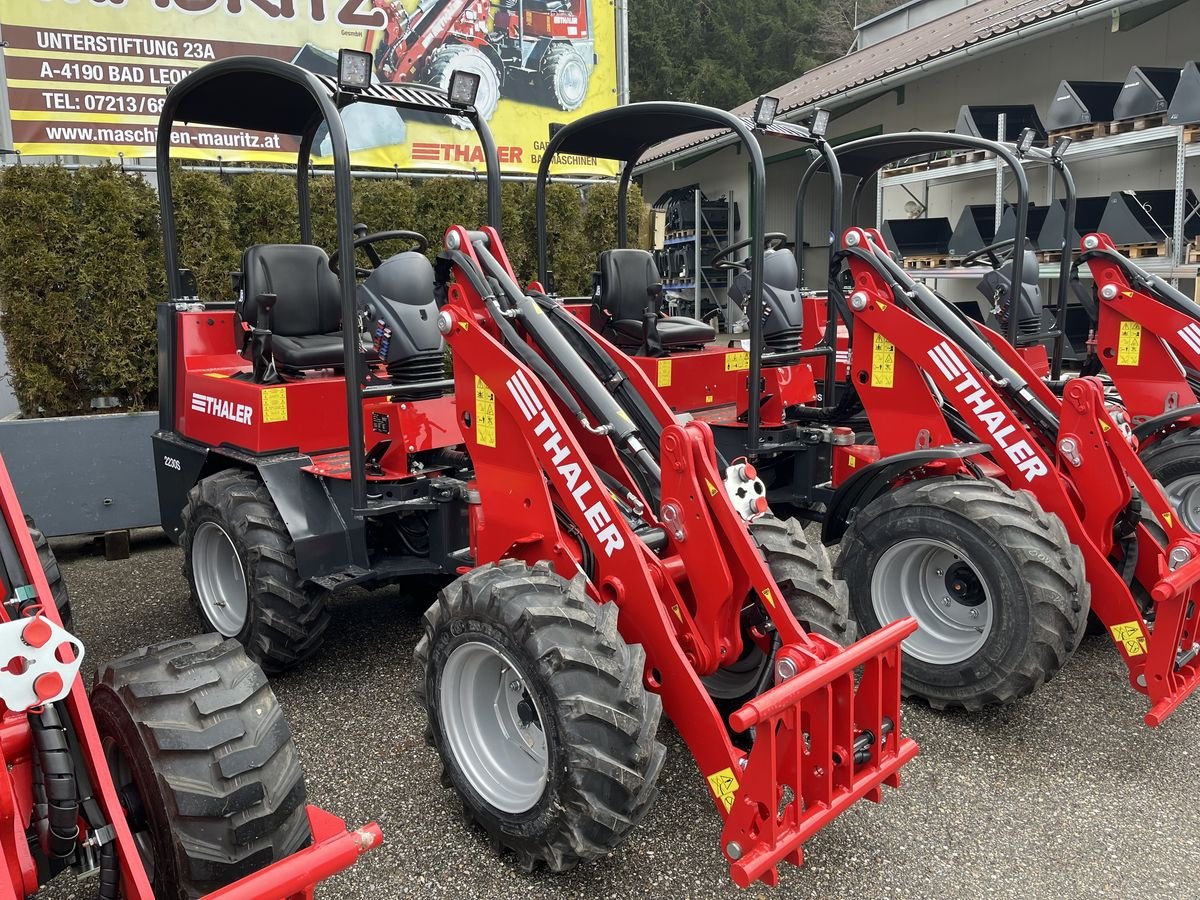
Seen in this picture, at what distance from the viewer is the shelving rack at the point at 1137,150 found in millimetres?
9062

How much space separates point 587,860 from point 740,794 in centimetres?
53

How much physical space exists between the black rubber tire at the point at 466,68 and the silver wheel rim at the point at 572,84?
65 centimetres

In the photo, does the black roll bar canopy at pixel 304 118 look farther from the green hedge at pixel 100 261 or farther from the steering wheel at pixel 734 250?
the green hedge at pixel 100 261

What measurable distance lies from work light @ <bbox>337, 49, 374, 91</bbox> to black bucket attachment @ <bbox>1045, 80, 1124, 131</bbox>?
9.33 m

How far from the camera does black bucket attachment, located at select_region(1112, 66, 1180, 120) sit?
9680 mm

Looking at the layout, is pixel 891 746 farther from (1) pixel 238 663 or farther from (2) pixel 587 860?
(1) pixel 238 663

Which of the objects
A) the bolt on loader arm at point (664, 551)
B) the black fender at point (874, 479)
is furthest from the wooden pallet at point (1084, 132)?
the bolt on loader arm at point (664, 551)

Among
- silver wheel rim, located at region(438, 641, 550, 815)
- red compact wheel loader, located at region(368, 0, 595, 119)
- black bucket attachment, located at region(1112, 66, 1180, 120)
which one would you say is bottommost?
silver wheel rim, located at region(438, 641, 550, 815)

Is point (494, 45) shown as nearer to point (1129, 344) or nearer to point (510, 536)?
point (1129, 344)

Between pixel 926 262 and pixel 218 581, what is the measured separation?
9.73 m

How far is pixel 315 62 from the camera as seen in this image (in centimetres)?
846

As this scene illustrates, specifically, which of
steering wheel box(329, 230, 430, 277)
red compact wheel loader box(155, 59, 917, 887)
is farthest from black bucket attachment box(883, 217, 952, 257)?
red compact wheel loader box(155, 59, 917, 887)

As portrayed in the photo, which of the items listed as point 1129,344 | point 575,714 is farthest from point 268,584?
point 1129,344

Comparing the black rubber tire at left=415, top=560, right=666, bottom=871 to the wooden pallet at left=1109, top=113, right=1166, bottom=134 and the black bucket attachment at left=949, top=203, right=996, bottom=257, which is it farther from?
the black bucket attachment at left=949, top=203, right=996, bottom=257
